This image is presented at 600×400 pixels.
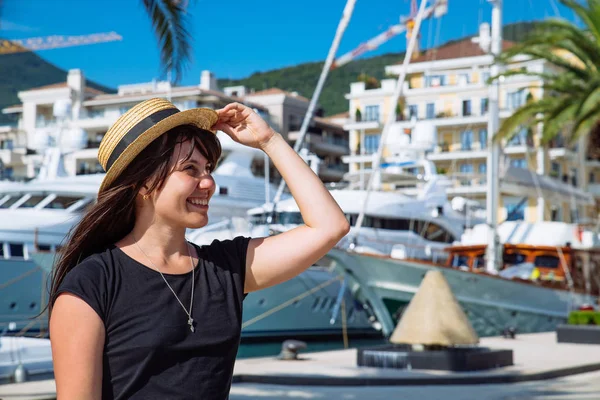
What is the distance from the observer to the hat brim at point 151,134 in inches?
99.0

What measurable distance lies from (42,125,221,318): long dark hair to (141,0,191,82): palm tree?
721 centimetres

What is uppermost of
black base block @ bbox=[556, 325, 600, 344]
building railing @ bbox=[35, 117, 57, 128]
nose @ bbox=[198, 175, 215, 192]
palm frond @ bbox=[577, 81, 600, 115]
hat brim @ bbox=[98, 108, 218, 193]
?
building railing @ bbox=[35, 117, 57, 128]

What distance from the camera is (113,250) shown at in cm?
253

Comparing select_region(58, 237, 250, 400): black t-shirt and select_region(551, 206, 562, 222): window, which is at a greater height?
select_region(58, 237, 250, 400): black t-shirt

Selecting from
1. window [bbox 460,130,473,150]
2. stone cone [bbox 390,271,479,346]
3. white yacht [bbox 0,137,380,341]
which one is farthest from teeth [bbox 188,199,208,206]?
window [bbox 460,130,473,150]

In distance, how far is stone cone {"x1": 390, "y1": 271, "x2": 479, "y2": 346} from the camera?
1287cm

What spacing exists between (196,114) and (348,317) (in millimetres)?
29681

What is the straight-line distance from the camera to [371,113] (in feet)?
218

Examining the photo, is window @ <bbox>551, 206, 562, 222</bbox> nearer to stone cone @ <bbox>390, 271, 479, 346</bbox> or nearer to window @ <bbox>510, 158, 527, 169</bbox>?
window @ <bbox>510, 158, 527, 169</bbox>

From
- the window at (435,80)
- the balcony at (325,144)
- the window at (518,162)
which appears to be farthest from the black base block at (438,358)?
the balcony at (325,144)

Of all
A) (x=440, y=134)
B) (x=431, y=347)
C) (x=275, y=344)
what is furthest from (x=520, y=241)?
(x=440, y=134)

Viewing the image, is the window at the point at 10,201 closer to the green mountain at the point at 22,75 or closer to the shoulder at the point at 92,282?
the green mountain at the point at 22,75

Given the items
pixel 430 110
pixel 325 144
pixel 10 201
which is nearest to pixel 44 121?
pixel 325 144

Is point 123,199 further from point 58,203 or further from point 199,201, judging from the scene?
point 58,203
